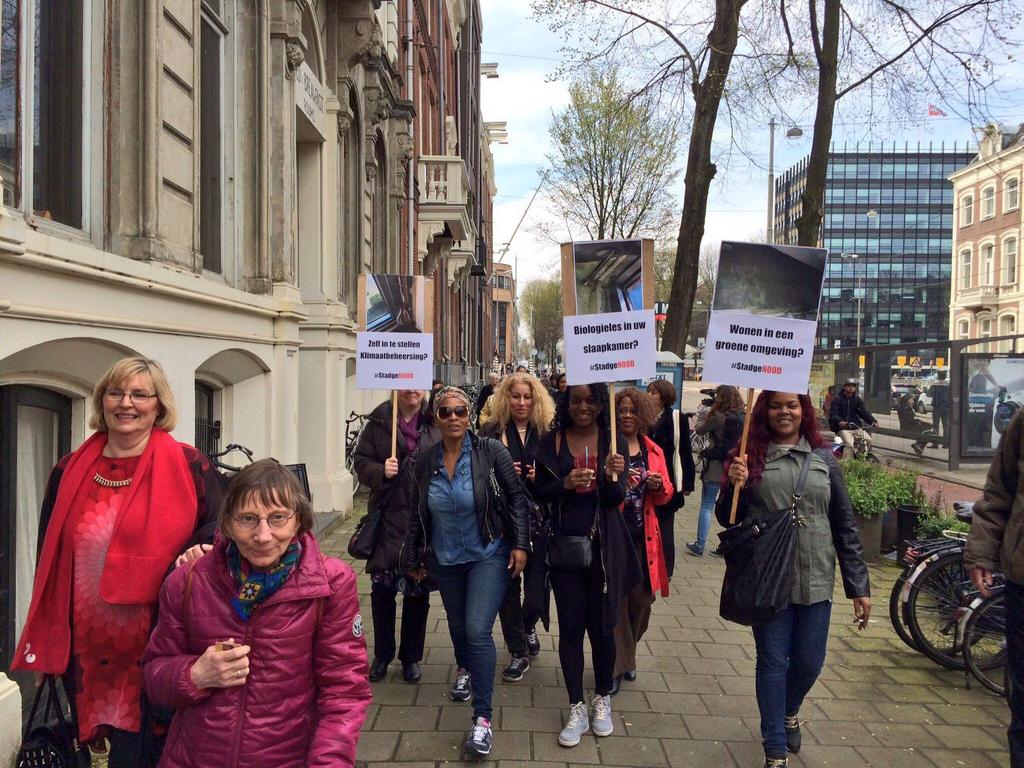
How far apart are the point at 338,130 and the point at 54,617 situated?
864 cm

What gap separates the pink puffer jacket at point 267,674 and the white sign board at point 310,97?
7325 millimetres

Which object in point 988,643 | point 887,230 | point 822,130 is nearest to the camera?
point 988,643

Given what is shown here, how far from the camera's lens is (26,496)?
3863mm

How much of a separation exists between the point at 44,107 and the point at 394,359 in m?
2.38

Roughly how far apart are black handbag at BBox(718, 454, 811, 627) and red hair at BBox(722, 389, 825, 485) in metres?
0.13

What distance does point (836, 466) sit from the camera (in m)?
3.71

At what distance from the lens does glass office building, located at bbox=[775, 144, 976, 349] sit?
101 metres

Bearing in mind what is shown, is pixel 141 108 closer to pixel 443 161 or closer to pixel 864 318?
pixel 443 161

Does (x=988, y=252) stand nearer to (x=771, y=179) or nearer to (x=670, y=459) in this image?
(x=771, y=179)

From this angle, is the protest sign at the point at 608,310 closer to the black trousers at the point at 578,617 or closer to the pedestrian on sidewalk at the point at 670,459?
the pedestrian on sidewalk at the point at 670,459

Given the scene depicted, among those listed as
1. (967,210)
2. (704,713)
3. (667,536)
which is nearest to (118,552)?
(704,713)

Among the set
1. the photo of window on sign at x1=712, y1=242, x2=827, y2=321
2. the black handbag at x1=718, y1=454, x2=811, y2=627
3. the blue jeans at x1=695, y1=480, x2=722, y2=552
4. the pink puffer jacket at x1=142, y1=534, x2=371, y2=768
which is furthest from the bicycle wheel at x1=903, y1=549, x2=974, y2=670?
the pink puffer jacket at x1=142, y1=534, x2=371, y2=768

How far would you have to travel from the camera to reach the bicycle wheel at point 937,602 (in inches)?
198

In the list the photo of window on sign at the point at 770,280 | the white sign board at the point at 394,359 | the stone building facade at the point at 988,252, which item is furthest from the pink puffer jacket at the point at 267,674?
the stone building facade at the point at 988,252
